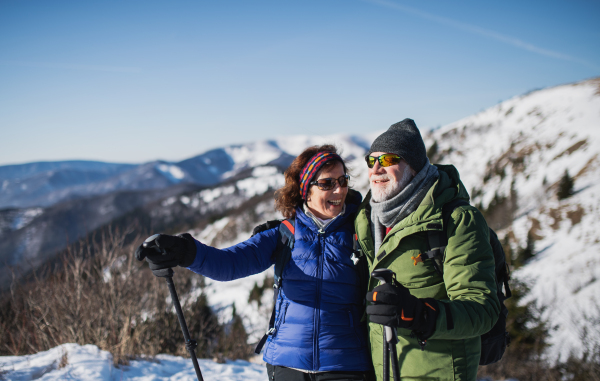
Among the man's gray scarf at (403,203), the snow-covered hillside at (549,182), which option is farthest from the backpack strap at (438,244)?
the snow-covered hillside at (549,182)

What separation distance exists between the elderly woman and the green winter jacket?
0.22 m

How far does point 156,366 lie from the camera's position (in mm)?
4578

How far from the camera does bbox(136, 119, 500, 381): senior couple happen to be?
1785mm

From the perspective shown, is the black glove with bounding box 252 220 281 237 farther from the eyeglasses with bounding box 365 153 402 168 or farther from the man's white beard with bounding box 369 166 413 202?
the eyeglasses with bounding box 365 153 402 168

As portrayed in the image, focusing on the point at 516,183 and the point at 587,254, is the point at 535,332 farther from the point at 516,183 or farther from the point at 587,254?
the point at 516,183

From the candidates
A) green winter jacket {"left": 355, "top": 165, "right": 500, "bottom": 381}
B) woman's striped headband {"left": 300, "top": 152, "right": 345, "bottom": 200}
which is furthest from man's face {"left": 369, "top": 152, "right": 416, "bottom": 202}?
woman's striped headband {"left": 300, "top": 152, "right": 345, "bottom": 200}

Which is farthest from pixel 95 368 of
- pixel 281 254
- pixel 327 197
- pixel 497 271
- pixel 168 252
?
pixel 497 271

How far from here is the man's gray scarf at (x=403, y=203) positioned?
7.21 feet

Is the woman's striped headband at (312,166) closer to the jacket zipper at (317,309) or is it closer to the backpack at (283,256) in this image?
the backpack at (283,256)

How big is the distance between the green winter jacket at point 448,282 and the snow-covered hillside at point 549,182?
9616mm

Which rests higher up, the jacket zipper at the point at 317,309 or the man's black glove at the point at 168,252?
the man's black glove at the point at 168,252

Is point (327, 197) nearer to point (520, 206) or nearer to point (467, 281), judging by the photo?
point (467, 281)

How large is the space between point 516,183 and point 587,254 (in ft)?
112

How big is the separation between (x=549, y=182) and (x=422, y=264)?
5352 centimetres
